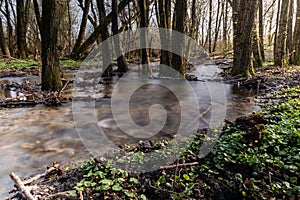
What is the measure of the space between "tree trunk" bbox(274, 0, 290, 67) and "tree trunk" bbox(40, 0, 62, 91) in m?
10.7

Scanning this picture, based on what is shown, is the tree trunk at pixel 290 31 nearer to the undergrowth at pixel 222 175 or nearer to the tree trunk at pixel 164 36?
the tree trunk at pixel 164 36

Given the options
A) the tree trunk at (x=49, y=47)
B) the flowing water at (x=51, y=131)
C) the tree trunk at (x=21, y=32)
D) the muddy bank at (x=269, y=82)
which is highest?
the tree trunk at (x=21, y=32)

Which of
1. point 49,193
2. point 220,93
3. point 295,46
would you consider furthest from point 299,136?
point 295,46

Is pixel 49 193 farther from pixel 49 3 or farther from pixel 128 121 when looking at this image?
pixel 49 3

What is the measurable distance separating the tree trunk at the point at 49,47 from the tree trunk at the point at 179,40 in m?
5.79

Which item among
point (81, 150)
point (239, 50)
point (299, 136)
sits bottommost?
point (81, 150)

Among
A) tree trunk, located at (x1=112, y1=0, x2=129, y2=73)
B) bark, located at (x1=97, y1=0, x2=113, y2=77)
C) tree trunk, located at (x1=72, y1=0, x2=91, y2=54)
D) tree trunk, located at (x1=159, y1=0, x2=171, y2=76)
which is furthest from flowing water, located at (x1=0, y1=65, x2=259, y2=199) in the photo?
tree trunk, located at (x1=72, y1=0, x2=91, y2=54)

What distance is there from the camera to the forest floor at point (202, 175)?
251 cm

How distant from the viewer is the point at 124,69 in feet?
51.2

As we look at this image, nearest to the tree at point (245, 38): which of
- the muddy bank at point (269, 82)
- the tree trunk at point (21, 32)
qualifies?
the muddy bank at point (269, 82)

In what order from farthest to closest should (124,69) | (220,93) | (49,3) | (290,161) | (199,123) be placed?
(124,69) < (220,93) < (49,3) < (199,123) < (290,161)

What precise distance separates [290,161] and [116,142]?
2704 millimetres

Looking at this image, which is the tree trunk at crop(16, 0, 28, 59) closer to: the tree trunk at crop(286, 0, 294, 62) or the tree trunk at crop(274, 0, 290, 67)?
the tree trunk at crop(274, 0, 290, 67)

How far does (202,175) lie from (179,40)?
10.7 m
